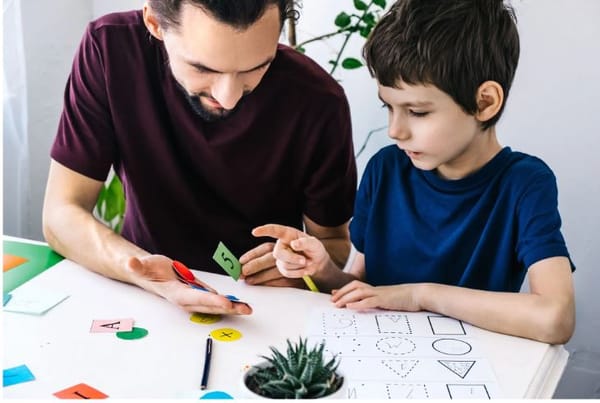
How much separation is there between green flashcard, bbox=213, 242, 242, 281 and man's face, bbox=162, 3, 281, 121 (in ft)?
0.82

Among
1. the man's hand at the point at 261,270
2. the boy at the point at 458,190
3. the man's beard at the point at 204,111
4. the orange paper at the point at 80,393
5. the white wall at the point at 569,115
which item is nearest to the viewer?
the orange paper at the point at 80,393

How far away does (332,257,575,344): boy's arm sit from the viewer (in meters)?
1.16

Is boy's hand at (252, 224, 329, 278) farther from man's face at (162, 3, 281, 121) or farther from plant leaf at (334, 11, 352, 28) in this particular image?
plant leaf at (334, 11, 352, 28)

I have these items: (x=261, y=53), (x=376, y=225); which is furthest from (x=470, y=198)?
(x=261, y=53)

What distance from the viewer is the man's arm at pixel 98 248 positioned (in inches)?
47.3

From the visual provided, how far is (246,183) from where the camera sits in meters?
1.59

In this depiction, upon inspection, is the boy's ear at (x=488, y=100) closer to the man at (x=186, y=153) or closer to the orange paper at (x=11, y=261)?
the man at (x=186, y=153)

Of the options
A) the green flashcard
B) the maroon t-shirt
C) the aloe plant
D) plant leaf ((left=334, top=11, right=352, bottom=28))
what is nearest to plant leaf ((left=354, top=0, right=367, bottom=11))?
plant leaf ((left=334, top=11, right=352, bottom=28))

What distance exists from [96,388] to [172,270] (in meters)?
→ 0.32

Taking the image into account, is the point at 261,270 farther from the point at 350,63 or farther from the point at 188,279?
the point at 350,63

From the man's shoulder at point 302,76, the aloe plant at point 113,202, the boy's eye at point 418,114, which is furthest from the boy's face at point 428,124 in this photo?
the aloe plant at point 113,202

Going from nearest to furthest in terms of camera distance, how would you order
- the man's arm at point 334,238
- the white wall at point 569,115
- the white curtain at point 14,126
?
the man's arm at point 334,238
the white wall at point 569,115
the white curtain at point 14,126

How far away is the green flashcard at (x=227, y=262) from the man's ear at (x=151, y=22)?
416 mm

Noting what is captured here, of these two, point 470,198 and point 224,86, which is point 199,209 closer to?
point 224,86
